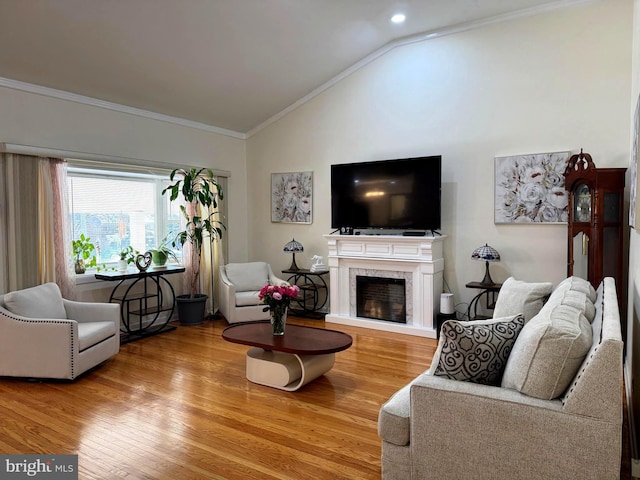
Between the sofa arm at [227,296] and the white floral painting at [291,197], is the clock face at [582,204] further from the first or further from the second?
the sofa arm at [227,296]

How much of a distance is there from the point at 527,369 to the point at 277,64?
14.9ft

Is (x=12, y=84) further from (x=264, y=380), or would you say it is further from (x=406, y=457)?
(x=406, y=457)

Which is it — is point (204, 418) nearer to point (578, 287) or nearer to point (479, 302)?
point (578, 287)

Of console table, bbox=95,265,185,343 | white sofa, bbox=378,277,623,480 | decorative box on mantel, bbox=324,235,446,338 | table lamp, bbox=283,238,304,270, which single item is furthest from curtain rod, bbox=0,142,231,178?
white sofa, bbox=378,277,623,480

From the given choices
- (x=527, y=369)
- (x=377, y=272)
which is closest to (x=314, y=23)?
(x=377, y=272)

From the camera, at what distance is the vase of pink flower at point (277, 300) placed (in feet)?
12.1

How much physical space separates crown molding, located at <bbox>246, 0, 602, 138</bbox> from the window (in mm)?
1814

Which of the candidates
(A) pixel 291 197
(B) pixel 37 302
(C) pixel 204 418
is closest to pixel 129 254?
(B) pixel 37 302

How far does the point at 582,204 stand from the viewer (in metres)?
4.27

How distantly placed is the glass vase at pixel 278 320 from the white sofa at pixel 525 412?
1.74 m

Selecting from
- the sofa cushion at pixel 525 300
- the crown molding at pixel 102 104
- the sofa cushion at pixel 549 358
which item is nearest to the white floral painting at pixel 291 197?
the crown molding at pixel 102 104

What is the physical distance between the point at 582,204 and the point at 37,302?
5055 millimetres

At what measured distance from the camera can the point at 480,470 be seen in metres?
1.87

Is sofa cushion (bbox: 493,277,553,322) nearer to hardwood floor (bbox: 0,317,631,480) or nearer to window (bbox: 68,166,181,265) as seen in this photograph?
hardwood floor (bbox: 0,317,631,480)
